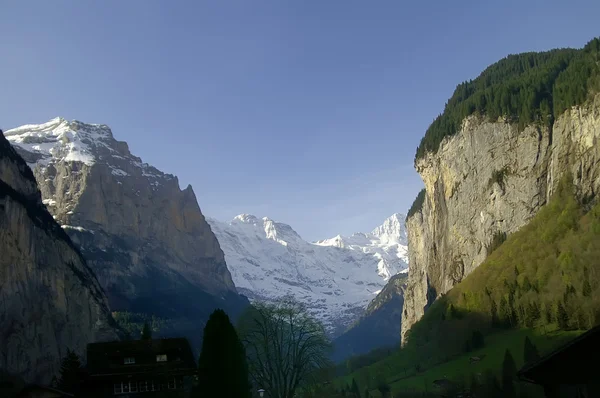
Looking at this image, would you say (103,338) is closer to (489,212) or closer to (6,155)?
(6,155)

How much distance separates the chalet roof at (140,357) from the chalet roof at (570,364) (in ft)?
152

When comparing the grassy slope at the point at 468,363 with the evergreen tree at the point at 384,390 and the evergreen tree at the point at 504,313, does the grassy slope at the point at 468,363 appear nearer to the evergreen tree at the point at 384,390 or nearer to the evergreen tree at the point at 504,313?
the evergreen tree at the point at 384,390

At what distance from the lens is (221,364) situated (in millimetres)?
54562

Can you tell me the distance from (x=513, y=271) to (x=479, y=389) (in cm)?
6706

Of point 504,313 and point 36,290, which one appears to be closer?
point 36,290

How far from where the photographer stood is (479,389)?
112 meters

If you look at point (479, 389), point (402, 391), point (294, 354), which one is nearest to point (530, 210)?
point (402, 391)

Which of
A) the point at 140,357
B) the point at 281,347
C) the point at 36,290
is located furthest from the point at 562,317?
the point at 36,290

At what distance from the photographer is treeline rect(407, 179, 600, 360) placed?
140 m

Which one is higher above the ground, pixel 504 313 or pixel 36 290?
pixel 36 290

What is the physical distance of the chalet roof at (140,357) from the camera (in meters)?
61.1

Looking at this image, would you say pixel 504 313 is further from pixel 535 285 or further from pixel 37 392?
pixel 37 392

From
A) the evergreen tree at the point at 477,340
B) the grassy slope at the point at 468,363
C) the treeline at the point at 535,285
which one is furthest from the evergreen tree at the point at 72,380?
the evergreen tree at the point at 477,340

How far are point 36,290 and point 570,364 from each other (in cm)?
14970
